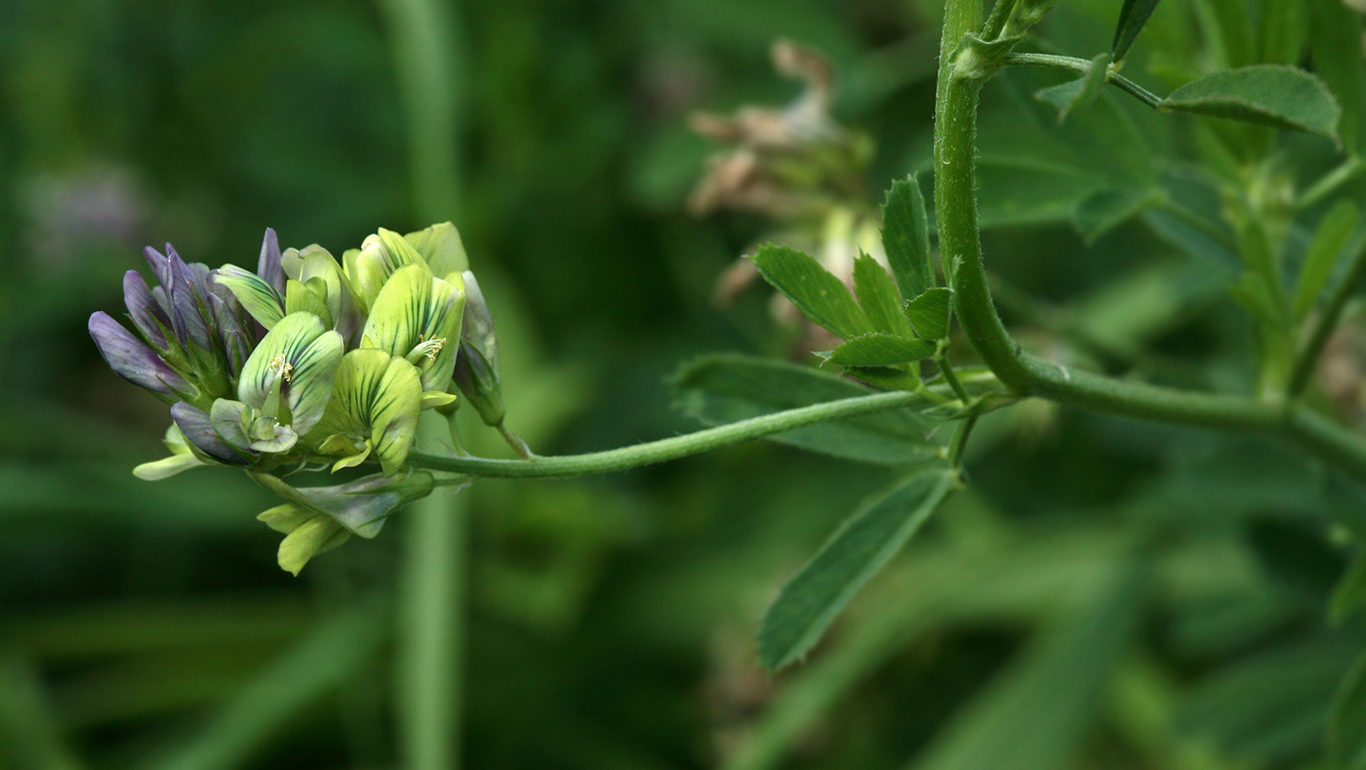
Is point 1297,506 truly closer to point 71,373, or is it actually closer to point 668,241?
point 668,241

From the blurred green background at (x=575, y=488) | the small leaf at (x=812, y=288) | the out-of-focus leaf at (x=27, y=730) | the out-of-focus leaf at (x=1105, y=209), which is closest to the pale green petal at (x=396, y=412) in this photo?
the small leaf at (x=812, y=288)

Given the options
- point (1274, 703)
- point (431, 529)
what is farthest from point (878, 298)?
point (431, 529)

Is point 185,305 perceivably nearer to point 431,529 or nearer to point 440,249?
point 440,249

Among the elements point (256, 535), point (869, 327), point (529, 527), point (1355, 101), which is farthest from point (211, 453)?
point (256, 535)

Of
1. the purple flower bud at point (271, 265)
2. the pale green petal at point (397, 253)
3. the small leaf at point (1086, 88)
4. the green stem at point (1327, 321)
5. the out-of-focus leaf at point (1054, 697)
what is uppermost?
the purple flower bud at point (271, 265)

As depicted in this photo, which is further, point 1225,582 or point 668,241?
point 668,241

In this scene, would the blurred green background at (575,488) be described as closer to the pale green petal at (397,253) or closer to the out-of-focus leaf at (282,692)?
the out-of-focus leaf at (282,692)
